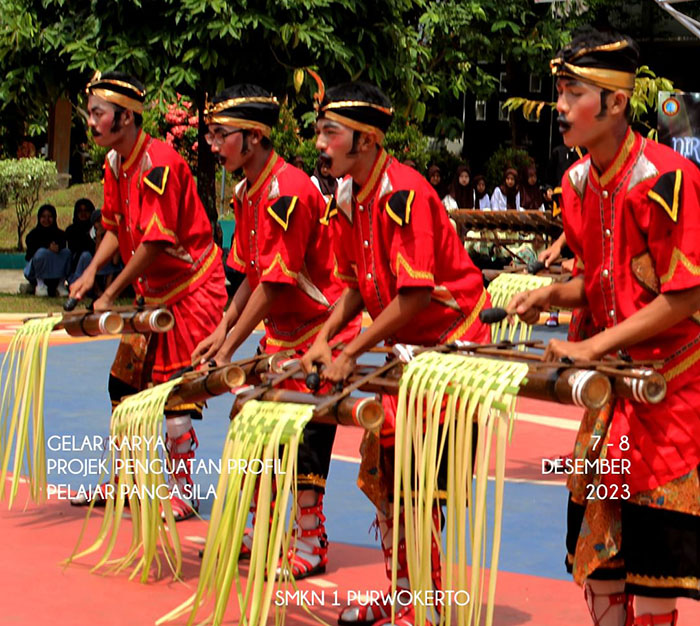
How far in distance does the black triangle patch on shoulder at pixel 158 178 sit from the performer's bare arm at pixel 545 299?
2.29 metres

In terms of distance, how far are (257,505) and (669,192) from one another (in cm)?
135

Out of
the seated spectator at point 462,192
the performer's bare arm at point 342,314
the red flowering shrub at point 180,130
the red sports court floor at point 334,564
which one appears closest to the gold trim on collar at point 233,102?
the performer's bare arm at point 342,314

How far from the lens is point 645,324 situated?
319 centimetres

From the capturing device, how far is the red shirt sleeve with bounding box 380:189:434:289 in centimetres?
386

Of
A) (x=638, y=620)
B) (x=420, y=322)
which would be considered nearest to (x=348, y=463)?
(x=420, y=322)

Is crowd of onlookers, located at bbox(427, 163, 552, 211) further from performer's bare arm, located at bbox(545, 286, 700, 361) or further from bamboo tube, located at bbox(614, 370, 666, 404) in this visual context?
bamboo tube, located at bbox(614, 370, 666, 404)

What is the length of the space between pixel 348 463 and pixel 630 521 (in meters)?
3.46

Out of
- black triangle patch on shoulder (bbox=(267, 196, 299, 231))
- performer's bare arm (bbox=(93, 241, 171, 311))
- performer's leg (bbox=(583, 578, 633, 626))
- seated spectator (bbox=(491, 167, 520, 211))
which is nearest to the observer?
performer's leg (bbox=(583, 578, 633, 626))

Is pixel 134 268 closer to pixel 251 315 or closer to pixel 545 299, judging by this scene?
Result: pixel 251 315

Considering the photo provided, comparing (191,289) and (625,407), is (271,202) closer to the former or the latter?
(191,289)

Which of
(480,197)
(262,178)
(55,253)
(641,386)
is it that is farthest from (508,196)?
(641,386)

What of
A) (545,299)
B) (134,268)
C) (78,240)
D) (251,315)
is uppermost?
(545,299)

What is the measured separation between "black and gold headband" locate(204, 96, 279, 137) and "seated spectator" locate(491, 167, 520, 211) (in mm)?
9474

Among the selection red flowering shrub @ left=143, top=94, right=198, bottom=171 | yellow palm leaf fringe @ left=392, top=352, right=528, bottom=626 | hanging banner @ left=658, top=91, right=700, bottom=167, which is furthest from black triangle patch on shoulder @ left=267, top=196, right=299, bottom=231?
red flowering shrub @ left=143, top=94, right=198, bottom=171
